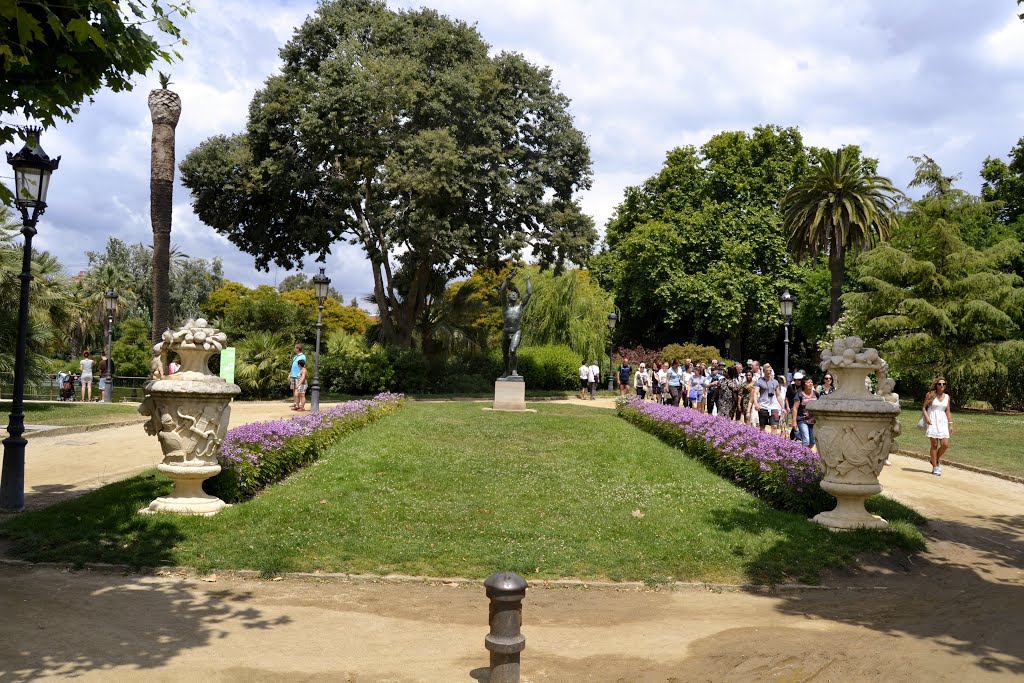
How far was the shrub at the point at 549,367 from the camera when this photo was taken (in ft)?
Answer: 122

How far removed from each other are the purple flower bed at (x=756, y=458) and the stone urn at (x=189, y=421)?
23.9 ft

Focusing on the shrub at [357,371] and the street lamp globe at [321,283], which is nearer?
the street lamp globe at [321,283]

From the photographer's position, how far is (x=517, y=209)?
29.9 metres

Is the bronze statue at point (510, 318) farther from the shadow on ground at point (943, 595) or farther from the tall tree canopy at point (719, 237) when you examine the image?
the tall tree canopy at point (719, 237)

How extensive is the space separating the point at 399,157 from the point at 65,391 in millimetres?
16758

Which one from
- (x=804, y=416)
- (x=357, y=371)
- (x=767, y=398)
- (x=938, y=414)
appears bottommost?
(x=804, y=416)

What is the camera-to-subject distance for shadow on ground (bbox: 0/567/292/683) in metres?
5.30

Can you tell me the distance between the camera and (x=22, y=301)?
10281mm

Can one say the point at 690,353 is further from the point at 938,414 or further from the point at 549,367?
the point at 938,414

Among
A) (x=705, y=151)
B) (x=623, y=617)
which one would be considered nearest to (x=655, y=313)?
(x=705, y=151)

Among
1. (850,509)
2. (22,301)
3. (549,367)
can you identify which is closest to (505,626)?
(850,509)

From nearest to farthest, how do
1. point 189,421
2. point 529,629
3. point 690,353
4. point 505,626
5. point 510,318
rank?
point 505,626 → point 529,629 → point 189,421 → point 510,318 → point 690,353

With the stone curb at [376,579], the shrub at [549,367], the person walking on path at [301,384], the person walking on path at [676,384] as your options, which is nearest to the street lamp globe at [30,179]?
the stone curb at [376,579]

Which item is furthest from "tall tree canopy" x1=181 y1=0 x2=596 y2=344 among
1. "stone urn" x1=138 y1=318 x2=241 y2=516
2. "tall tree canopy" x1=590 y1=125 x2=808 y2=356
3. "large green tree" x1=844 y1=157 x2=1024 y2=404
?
"stone urn" x1=138 y1=318 x2=241 y2=516
